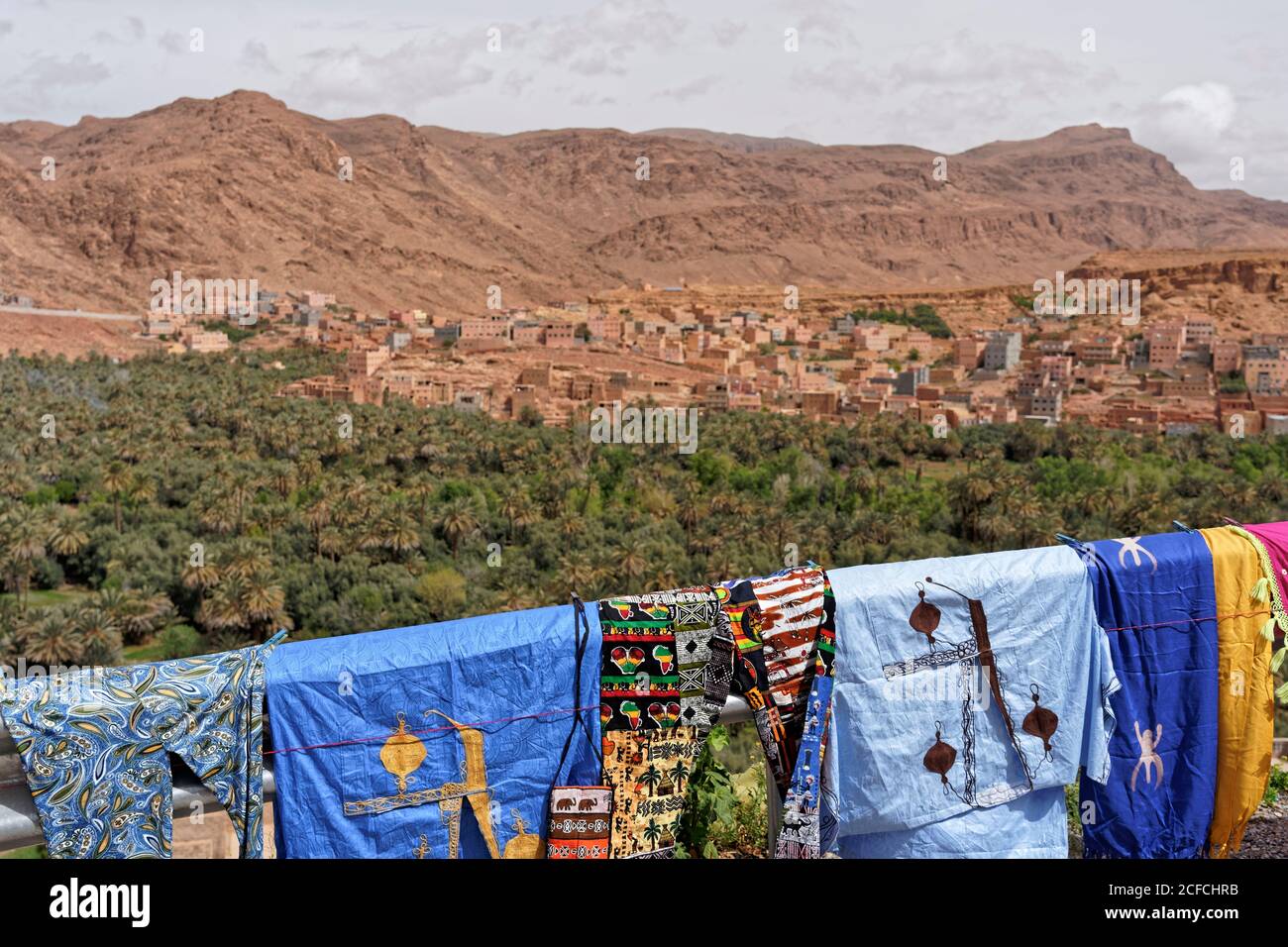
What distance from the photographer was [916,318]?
61375mm

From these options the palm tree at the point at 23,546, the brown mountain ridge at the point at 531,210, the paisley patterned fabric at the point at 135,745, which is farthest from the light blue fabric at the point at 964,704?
the brown mountain ridge at the point at 531,210

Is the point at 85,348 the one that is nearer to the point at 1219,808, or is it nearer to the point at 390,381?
the point at 390,381

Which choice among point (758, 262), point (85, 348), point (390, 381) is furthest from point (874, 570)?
→ point (758, 262)

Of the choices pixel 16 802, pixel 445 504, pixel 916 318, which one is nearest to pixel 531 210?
pixel 916 318

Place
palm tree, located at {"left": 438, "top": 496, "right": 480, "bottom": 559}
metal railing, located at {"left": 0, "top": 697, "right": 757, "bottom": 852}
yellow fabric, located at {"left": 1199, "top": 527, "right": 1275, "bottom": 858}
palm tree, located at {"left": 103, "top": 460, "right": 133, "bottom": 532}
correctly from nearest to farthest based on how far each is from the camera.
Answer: metal railing, located at {"left": 0, "top": 697, "right": 757, "bottom": 852}, yellow fabric, located at {"left": 1199, "top": 527, "right": 1275, "bottom": 858}, palm tree, located at {"left": 438, "top": 496, "right": 480, "bottom": 559}, palm tree, located at {"left": 103, "top": 460, "right": 133, "bottom": 532}

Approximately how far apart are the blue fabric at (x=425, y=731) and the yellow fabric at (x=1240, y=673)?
3.83ft

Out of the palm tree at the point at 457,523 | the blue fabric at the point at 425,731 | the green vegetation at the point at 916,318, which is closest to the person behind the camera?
the blue fabric at the point at 425,731

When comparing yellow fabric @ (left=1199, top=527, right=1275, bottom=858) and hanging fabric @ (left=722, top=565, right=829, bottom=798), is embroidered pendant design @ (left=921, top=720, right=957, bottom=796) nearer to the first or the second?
hanging fabric @ (left=722, top=565, right=829, bottom=798)

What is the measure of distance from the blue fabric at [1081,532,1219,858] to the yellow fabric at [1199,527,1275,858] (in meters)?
0.02

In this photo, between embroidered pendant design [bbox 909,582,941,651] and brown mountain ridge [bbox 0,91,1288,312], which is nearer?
embroidered pendant design [bbox 909,582,941,651]

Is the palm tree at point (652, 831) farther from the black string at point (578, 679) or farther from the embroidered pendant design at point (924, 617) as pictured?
the embroidered pendant design at point (924, 617)

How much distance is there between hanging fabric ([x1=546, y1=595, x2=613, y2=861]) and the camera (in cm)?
186

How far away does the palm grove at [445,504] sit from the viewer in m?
15.9

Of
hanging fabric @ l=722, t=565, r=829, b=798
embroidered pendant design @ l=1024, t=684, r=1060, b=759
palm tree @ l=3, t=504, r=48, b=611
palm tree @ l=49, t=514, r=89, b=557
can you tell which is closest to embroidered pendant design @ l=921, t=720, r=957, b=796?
embroidered pendant design @ l=1024, t=684, r=1060, b=759
